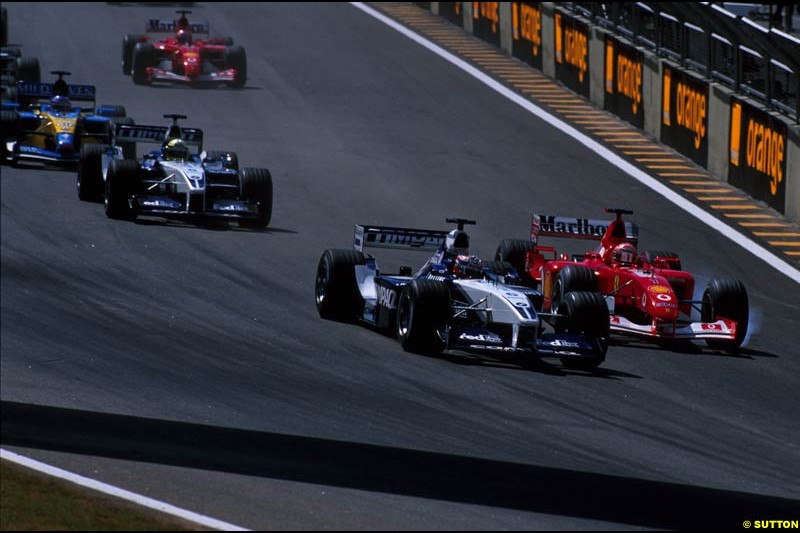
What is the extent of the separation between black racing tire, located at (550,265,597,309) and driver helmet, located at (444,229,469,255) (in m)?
1.42

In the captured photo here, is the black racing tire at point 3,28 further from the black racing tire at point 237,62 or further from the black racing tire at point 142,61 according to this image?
the black racing tire at point 237,62

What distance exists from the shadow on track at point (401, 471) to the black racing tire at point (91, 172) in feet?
37.3

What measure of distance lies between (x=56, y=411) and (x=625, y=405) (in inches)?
224

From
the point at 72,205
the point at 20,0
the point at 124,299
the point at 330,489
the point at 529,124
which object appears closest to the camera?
the point at 330,489

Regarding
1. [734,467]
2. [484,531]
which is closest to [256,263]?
[734,467]

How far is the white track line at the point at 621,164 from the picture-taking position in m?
24.4

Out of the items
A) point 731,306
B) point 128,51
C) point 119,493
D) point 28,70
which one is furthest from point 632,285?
point 128,51

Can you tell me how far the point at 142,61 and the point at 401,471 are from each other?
1025 inches

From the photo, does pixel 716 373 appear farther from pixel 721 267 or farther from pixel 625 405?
pixel 721 267

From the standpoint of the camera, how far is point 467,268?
60.1ft

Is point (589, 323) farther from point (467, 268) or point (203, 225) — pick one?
point (203, 225)

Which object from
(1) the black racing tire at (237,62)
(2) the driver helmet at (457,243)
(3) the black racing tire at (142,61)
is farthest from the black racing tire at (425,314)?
(3) the black racing tire at (142,61)

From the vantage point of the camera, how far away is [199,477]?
1223cm

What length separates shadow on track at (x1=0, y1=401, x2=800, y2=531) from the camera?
1197 cm
